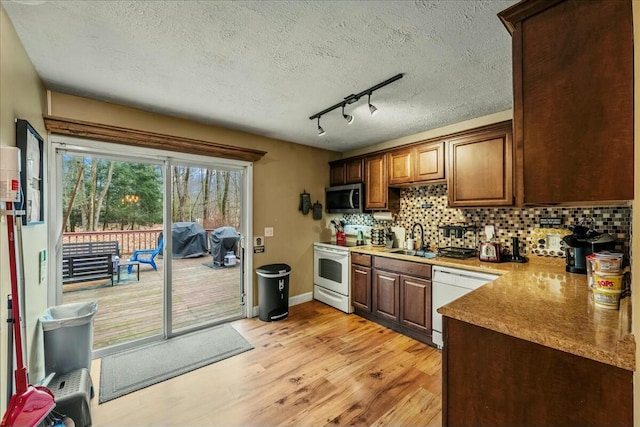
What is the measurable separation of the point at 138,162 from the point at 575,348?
3.46 m

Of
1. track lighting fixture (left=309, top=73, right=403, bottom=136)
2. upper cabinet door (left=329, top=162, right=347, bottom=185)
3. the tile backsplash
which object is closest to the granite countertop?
the tile backsplash

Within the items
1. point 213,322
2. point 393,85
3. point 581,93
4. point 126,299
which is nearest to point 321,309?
point 213,322

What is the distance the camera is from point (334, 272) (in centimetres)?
389

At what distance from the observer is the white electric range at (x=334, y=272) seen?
371cm

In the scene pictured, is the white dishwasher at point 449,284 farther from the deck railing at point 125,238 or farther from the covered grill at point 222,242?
the deck railing at point 125,238

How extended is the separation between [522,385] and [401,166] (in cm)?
268

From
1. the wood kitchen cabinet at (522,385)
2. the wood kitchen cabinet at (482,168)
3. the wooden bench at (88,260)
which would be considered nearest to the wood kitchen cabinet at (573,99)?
the wood kitchen cabinet at (522,385)

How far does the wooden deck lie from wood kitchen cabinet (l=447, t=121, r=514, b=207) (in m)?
2.92

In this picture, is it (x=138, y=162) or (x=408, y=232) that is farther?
(x=408, y=232)

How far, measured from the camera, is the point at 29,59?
5.93 feet

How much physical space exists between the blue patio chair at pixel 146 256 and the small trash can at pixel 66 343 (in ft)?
2.92

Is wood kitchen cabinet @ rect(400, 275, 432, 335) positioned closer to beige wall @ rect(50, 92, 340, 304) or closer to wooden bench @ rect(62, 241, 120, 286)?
beige wall @ rect(50, 92, 340, 304)

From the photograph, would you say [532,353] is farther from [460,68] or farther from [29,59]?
[29,59]

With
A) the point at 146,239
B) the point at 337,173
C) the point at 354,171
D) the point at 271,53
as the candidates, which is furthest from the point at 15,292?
the point at 337,173
